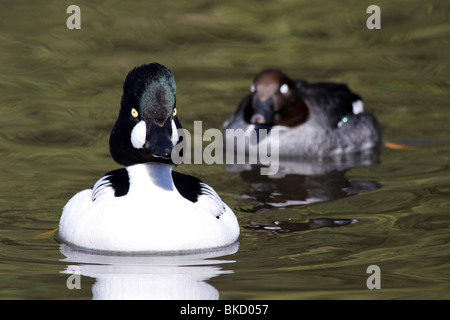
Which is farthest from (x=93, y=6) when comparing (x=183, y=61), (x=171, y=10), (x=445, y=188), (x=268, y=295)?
(x=268, y=295)

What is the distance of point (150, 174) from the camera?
31.7 ft

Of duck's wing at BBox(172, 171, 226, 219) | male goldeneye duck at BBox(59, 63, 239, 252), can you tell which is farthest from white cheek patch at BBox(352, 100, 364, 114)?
male goldeneye duck at BBox(59, 63, 239, 252)

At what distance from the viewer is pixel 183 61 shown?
17969 millimetres

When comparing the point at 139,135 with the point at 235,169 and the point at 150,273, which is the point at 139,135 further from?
the point at 235,169

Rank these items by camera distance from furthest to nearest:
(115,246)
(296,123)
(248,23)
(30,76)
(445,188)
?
(248,23) → (30,76) → (296,123) → (445,188) → (115,246)

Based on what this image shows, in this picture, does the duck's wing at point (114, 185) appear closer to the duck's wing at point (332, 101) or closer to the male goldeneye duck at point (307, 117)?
the male goldeneye duck at point (307, 117)

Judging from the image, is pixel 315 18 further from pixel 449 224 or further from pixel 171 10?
pixel 449 224

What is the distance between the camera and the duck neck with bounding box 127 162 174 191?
9.62 metres

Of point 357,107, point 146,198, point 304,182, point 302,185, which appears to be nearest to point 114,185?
point 146,198

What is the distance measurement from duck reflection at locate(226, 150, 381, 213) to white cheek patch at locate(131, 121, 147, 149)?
2709 millimetres

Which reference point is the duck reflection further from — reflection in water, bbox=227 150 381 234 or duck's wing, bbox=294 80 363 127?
duck's wing, bbox=294 80 363 127

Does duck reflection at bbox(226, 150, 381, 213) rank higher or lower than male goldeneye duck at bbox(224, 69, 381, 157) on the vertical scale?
lower

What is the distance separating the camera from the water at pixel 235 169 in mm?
9219

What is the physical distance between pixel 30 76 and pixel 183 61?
2678 millimetres
